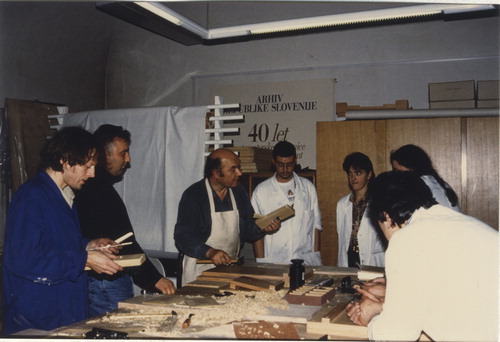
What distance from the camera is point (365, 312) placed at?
221 centimetres

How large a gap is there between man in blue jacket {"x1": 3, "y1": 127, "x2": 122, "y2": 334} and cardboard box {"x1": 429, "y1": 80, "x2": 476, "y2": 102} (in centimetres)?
410

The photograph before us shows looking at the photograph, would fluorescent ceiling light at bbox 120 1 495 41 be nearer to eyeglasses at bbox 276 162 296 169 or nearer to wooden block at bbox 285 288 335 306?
eyeglasses at bbox 276 162 296 169

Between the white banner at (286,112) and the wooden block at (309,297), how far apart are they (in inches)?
150

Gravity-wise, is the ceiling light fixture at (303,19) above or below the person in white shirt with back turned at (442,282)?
above

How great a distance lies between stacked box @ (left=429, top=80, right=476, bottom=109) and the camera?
5211 millimetres

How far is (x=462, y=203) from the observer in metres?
5.01

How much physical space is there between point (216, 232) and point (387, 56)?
11.9 feet

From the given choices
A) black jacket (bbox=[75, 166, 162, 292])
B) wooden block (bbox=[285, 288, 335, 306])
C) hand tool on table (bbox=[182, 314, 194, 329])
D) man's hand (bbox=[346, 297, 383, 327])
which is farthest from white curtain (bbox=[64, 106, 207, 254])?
man's hand (bbox=[346, 297, 383, 327])

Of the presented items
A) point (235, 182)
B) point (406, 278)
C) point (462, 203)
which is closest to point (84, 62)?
point (235, 182)

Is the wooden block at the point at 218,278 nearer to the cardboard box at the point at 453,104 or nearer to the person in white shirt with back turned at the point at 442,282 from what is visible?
the person in white shirt with back turned at the point at 442,282

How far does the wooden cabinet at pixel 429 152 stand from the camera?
496 centimetres

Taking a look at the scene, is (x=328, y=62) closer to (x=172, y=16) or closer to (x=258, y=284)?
(x=172, y=16)

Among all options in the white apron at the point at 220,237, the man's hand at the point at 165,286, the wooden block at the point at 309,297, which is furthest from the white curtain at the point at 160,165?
the wooden block at the point at 309,297

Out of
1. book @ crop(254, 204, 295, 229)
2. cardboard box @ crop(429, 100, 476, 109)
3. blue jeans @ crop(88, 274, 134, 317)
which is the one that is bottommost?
blue jeans @ crop(88, 274, 134, 317)
